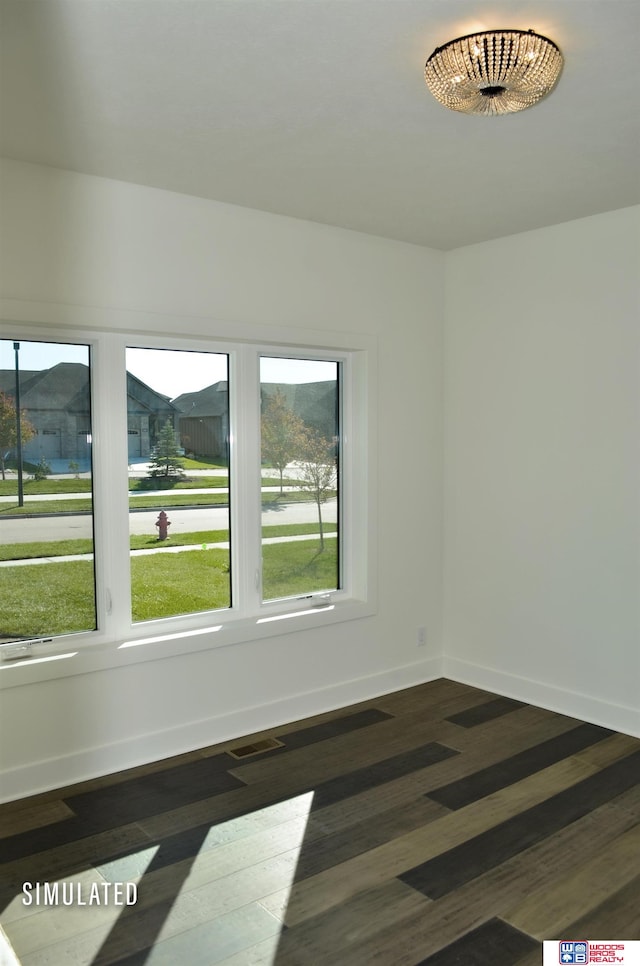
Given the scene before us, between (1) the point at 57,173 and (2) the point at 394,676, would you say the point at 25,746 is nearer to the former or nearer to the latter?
(2) the point at 394,676

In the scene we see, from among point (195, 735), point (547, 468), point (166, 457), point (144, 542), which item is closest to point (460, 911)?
point (195, 735)

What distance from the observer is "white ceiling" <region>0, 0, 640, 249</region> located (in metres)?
2.18

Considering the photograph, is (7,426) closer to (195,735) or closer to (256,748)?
(195,735)

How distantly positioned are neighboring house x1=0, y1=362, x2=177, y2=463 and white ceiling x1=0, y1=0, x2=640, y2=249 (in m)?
0.91

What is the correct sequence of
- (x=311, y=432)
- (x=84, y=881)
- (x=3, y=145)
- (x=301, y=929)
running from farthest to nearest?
(x=311, y=432)
(x=3, y=145)
(x=84, y=881)
(x=301, y=929)

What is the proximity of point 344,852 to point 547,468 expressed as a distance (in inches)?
94.1

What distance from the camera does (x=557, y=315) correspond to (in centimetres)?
430

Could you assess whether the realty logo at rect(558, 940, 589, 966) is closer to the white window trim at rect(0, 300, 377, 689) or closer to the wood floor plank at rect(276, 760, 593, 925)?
the wood floor plank at rect(276, 760, 593, 925)

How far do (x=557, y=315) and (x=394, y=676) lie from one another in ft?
7.59

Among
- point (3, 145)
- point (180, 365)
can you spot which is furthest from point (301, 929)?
point (3, 145)

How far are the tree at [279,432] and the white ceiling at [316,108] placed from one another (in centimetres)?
102

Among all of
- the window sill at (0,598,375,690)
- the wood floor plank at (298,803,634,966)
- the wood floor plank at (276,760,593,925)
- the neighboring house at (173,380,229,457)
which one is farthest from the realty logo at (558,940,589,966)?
the neighboring house at (173,380,229,457)

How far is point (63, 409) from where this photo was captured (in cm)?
355

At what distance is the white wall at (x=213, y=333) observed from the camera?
3.35 metres
